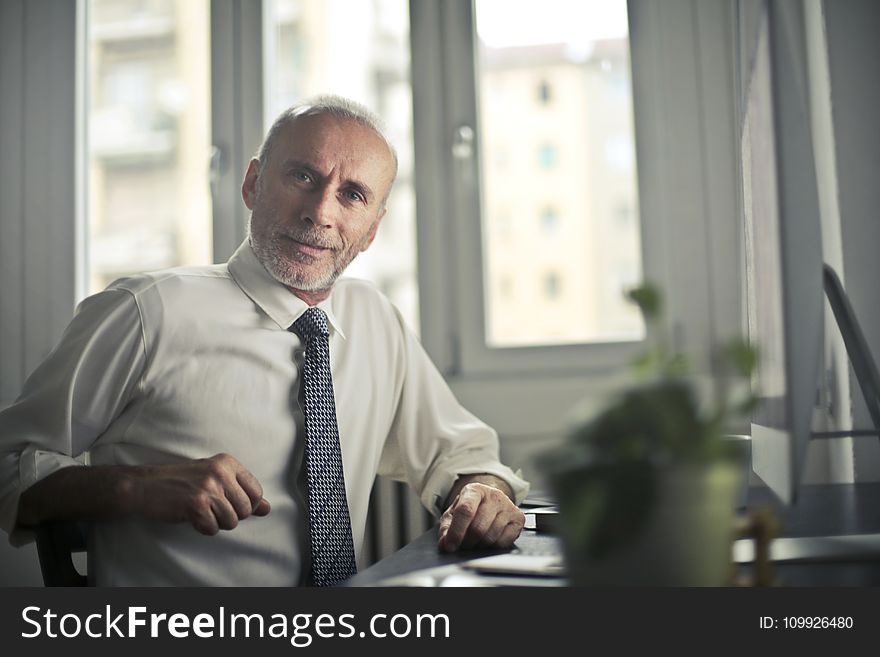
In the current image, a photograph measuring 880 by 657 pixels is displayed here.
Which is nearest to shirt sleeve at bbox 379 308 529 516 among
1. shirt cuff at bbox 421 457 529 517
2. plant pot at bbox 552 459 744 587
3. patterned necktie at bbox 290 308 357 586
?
shirt cuff at bbox 421 457 529 517

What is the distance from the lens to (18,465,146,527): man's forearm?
3.43 ft

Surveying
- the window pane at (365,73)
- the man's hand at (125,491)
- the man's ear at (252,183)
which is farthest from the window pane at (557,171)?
the man's hand at (125,491)

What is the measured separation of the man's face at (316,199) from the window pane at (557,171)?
723 millimetres

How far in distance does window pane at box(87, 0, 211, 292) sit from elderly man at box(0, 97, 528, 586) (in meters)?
0.81

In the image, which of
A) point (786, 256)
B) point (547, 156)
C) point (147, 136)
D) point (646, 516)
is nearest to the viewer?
point (646, 516)

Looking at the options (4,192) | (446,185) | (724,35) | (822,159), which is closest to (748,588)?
(822,159)

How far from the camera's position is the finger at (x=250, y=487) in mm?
924

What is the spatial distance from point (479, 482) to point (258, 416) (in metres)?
0.36

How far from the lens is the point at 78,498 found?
105 centimetres

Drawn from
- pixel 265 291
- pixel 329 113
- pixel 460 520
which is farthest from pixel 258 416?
pixel 329 113

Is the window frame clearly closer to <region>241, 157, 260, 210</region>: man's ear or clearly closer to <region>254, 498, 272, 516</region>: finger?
<region>241, 157, 260, 210</region>: man's ear

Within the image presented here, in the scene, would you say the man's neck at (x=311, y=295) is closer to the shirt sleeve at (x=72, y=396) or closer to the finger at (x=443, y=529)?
the shirt sleeve at (x=72, y=396)

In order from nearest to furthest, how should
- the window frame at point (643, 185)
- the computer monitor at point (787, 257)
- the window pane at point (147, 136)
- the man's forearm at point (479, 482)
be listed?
the computer monitor at point (787, 257), the man's forearm at point (479, 482), the window frame at point (643, 185), the window pane at point (147, 136)

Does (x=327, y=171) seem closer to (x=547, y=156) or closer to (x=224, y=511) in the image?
(x=224, y=511)
